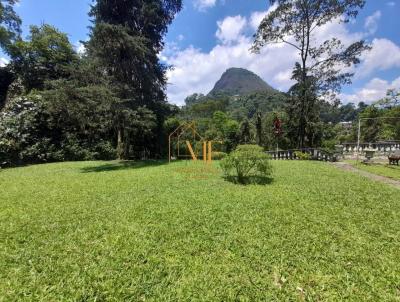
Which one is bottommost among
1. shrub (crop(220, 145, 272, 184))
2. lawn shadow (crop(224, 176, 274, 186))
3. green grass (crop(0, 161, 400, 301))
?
green grass (crop(0, 161, 400, 301))

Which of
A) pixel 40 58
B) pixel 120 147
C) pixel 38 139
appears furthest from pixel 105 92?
pixel 40 58

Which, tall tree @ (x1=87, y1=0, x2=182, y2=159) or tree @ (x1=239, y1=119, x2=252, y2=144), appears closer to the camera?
tall tree @ (x1=87, y1=0, x2=182, y2=159)

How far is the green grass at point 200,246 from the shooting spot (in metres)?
2.42

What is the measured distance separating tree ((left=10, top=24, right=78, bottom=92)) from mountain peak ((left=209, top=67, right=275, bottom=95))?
106205 mm

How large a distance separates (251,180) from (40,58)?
19.6 metres

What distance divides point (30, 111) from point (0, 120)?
4.74ft

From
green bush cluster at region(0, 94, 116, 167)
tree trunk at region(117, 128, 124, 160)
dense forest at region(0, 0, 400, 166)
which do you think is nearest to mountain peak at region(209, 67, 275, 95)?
dense forest at region(0, 0, 400, 166)

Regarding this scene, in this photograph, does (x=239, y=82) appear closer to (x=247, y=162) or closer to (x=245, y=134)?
(x=245, y=134)

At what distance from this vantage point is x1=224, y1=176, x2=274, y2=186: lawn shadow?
6966 millimetres

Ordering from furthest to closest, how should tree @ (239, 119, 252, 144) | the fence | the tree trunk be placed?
tree @ (239, 119, 252, 144) → the tree trunk → the fence

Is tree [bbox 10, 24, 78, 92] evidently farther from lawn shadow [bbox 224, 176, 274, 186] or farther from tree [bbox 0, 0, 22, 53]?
lawn shadow [bbox 224, 176, 274, 186]

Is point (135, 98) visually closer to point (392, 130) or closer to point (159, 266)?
point (159, 266)

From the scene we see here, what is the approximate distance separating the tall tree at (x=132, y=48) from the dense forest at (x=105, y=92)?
5 cm

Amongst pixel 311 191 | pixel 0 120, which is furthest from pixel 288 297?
pixel 0 120
